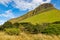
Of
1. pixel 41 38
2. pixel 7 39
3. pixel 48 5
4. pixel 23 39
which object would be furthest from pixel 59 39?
pixel 48 5

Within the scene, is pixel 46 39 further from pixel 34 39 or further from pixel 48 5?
pixel 48 5

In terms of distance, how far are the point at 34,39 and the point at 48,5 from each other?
185106 mm

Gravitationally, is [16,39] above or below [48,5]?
below

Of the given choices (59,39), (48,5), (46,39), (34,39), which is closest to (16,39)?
(34,39)

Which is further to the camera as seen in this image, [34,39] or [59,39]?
[59,39]

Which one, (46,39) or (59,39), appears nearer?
(46,39)

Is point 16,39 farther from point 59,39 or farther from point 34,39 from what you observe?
point 59,39

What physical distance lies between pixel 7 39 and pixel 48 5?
18638 cm

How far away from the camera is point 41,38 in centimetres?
1120

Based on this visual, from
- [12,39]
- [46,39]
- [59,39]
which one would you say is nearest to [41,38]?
[46,39]

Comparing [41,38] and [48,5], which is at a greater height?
[48,5]

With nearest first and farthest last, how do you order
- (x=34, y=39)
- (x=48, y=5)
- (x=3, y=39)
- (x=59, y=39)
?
(x=3, y=39) < (x=34, y=39) < (x=59, y=39) < (x=48, y=5)

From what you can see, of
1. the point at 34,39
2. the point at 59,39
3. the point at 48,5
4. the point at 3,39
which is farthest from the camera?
the point at 48,5

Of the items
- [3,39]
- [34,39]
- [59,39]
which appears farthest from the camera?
[59,39]
